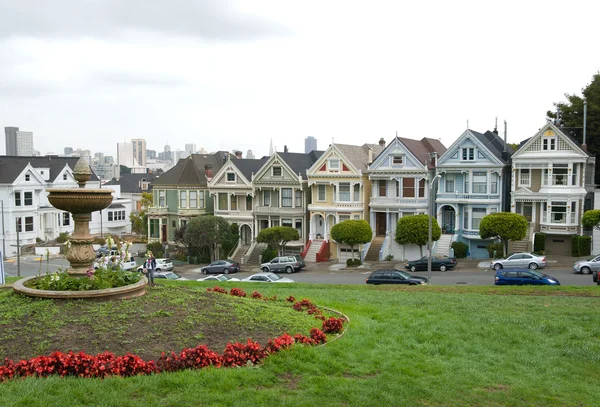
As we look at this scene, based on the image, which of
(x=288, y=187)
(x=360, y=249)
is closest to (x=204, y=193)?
(x=288, y=187)

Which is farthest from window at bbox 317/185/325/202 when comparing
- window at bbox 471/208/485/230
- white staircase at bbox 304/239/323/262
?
window at bbox 471/208/485/230

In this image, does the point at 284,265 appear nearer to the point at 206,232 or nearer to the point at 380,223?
the point at 206,232

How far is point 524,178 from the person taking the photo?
49.1 metres

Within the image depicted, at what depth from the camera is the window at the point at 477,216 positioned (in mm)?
50513

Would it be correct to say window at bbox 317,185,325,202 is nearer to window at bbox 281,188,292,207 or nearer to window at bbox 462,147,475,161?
window at bbox 281,188,292,207

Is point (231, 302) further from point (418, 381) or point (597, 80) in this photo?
point (597, 80)

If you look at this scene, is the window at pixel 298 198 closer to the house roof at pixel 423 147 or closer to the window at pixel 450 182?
the house roof at pixel 423 147

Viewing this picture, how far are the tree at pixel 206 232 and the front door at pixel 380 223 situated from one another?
555 inches

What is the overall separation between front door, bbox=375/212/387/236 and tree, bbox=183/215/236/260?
14098 millimetres

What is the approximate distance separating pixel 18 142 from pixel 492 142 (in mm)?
113462

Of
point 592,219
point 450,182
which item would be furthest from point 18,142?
point 592,219

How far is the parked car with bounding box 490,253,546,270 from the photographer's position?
41.4 metres

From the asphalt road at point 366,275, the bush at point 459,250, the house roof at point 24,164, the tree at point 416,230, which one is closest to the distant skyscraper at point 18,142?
the house roof at point 24,164

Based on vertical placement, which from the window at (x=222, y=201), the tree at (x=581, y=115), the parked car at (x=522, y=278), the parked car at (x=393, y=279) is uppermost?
the tree at (x=581, y=115)
